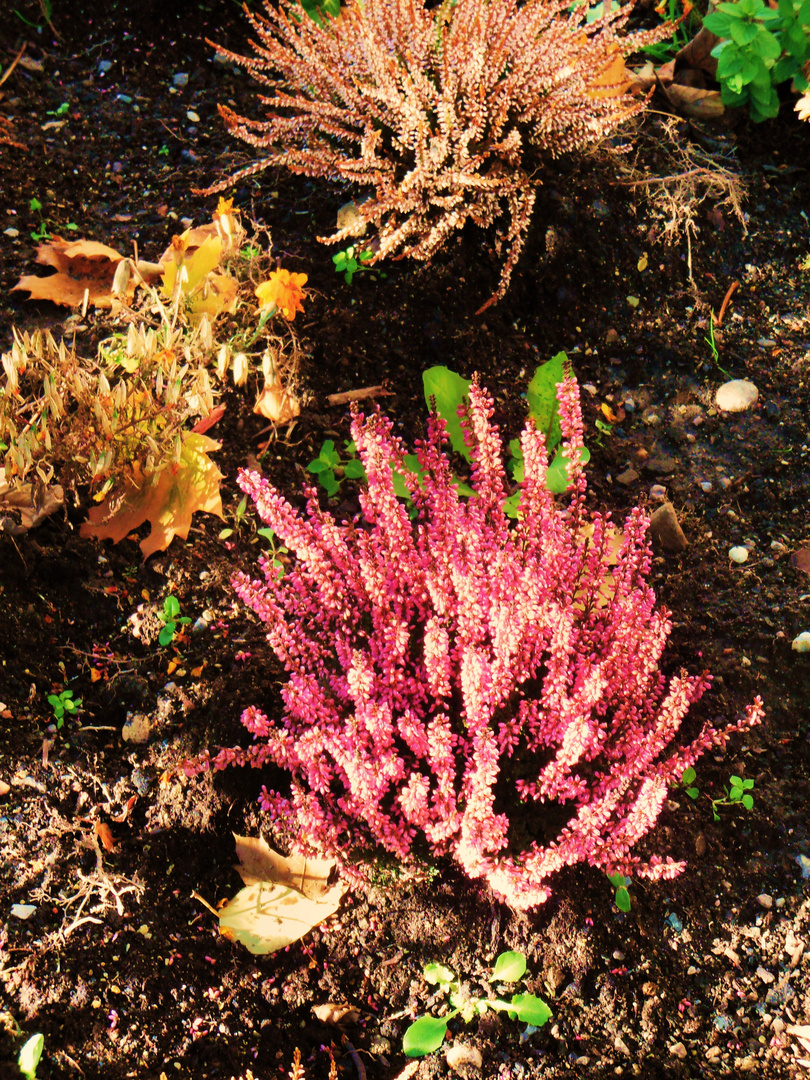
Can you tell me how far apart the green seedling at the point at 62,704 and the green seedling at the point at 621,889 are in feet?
3.93

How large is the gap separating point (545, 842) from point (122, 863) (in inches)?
34.0

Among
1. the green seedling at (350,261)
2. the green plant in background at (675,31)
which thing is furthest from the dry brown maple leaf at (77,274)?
the green plant in background at (675,31)

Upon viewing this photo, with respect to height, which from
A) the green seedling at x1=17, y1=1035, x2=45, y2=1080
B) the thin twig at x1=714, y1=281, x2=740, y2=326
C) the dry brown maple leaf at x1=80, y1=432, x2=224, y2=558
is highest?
the dry brown maple leaf at x1=80, y1=432, x2=224, y2=558

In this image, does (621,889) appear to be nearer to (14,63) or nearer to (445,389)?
(445,389)

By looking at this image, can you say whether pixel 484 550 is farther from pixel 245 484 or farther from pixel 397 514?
pixel 245 484

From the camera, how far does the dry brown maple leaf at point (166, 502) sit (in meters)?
2.10

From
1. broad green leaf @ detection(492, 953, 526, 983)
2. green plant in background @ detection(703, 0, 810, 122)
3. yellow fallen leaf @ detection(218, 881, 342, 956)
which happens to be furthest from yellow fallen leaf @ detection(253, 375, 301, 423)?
green plant in background @ detection(703, 0, 810, 122)

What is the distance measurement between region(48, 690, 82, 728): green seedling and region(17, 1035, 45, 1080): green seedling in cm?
62

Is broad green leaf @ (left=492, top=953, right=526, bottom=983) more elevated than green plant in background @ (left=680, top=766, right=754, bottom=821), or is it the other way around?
broad green leaf @ (left=492, top=953, right=526, bottom=983)

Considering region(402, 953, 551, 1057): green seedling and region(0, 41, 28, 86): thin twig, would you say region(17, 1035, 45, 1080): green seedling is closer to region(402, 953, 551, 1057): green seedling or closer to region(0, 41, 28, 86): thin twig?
region(402, 953, 551, 1057): green seedling

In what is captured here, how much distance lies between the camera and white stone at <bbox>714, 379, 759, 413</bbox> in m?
2.65

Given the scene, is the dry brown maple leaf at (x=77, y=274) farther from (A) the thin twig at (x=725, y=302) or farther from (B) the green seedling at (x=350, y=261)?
(A) the thin twig at (x=725, y=302)

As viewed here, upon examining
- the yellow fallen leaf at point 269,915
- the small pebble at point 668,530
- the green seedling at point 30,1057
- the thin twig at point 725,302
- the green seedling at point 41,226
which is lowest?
the small pebble at point 668,530

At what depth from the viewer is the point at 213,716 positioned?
1.94 m
